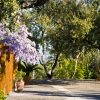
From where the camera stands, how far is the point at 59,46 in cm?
2356

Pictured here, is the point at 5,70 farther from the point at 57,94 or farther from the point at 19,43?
A: the point at 57,94

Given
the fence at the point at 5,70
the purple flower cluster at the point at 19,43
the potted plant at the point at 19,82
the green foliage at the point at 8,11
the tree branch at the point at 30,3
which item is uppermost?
the tree branch at the point at 30,3

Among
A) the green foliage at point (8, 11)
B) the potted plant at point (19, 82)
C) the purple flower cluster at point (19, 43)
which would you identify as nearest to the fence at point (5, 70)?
the potted plant at point (19, 82)

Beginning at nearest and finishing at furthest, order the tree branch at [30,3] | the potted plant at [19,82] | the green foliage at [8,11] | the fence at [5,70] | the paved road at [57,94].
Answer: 1. the green foliage at [8,11]
2. the fence at [5,70]
3. the paved road at [57,94]
4. the potted plant at [19,82]
5. the tree branch at [30,3]

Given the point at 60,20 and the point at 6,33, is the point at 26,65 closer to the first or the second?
the point at 60,20

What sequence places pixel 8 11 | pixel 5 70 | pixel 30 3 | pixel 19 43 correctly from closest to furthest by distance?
pixel 8 11
pixel 5 70
pixel 19 43
pixel 30 3

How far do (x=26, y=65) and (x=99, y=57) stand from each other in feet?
57.0

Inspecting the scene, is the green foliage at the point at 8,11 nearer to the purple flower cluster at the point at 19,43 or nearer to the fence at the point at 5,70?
the fence at the point at 5,70

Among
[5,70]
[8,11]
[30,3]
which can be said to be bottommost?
[5,70]

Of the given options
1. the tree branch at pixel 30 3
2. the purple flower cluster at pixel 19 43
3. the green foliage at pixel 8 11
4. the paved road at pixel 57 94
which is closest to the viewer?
the green foliage at pixel 8 11

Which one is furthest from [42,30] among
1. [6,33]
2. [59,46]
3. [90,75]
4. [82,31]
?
[6,33]

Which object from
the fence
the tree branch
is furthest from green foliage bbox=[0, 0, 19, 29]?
the tree branch

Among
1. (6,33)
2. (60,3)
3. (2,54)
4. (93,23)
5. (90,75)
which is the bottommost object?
(90,75)

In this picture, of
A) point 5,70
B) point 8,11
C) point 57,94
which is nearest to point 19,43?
point 5,70
